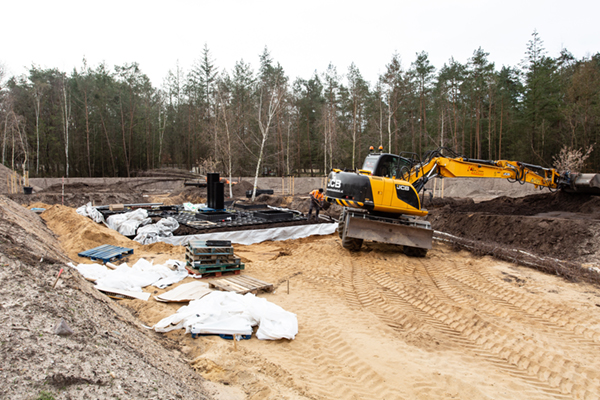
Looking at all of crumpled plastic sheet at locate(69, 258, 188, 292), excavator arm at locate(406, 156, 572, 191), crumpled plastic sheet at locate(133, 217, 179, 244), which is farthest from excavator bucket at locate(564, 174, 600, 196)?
crumpled plastic sheet at locate(133, 217, 179, 244)

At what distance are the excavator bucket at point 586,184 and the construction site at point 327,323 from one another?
3.41 metres

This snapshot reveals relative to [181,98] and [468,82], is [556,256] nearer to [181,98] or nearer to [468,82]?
[468,82]

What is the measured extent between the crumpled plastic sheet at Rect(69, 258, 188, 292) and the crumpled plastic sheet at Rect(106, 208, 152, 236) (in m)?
4.74

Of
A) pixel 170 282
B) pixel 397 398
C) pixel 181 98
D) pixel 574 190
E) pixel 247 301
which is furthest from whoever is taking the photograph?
pixel 181 98

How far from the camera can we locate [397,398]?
3.53 meters

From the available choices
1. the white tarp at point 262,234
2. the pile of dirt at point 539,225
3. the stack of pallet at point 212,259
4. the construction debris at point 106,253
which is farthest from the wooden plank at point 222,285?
the pile of dirt at point 539,225

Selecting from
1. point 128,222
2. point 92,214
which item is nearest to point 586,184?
point 128,222

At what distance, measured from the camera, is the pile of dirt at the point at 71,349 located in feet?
8.03

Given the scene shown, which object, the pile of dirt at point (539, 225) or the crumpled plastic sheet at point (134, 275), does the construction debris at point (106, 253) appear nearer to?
the crumpled plastic sheet at point (134, 275)

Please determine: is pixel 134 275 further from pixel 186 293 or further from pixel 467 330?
pixel 467 330

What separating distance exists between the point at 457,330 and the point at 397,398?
7.40 feet

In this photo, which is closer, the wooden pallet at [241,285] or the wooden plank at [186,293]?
the wooden plank at [186,293]

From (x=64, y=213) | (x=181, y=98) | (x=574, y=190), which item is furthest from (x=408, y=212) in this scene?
(x=181, y=98)

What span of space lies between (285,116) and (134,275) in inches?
1179
